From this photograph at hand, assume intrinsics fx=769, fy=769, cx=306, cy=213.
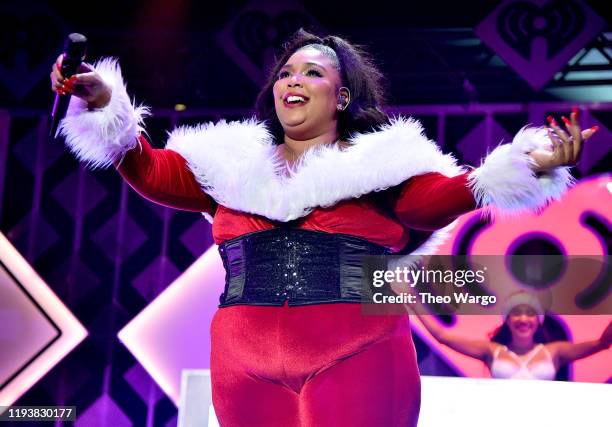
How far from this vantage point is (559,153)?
1.39m

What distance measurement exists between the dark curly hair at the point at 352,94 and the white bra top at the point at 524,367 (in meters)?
2.23

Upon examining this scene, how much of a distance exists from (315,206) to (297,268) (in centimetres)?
Result: 14

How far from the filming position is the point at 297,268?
154 cm

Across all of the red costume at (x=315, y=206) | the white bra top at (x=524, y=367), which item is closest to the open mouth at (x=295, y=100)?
the red costume at (x=315, y=206)

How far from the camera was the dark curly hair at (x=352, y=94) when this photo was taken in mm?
1830

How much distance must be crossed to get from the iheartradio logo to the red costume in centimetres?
247

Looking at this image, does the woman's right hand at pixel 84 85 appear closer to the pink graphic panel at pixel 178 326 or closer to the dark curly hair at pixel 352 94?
the dark curly hair at pixel 352 94

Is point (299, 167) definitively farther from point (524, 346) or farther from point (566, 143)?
point (524, 346)

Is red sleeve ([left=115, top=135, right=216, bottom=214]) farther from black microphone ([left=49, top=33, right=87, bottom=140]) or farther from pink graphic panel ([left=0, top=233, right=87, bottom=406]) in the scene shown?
pink graphic panel ([left=0, top=233, right=87, bottom=406])

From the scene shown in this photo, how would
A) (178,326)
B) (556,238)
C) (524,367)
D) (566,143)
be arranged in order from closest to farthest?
1. (566,143)
2. (524,367)
3. (556,238)
4. (178,326)

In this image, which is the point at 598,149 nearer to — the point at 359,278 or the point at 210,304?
the point at 210,304

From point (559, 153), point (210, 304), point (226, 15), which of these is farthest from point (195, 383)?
point (226, 15)

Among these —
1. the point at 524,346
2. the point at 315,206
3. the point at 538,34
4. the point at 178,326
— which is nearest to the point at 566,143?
the point at 315,206

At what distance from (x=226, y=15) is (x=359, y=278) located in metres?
2.95
